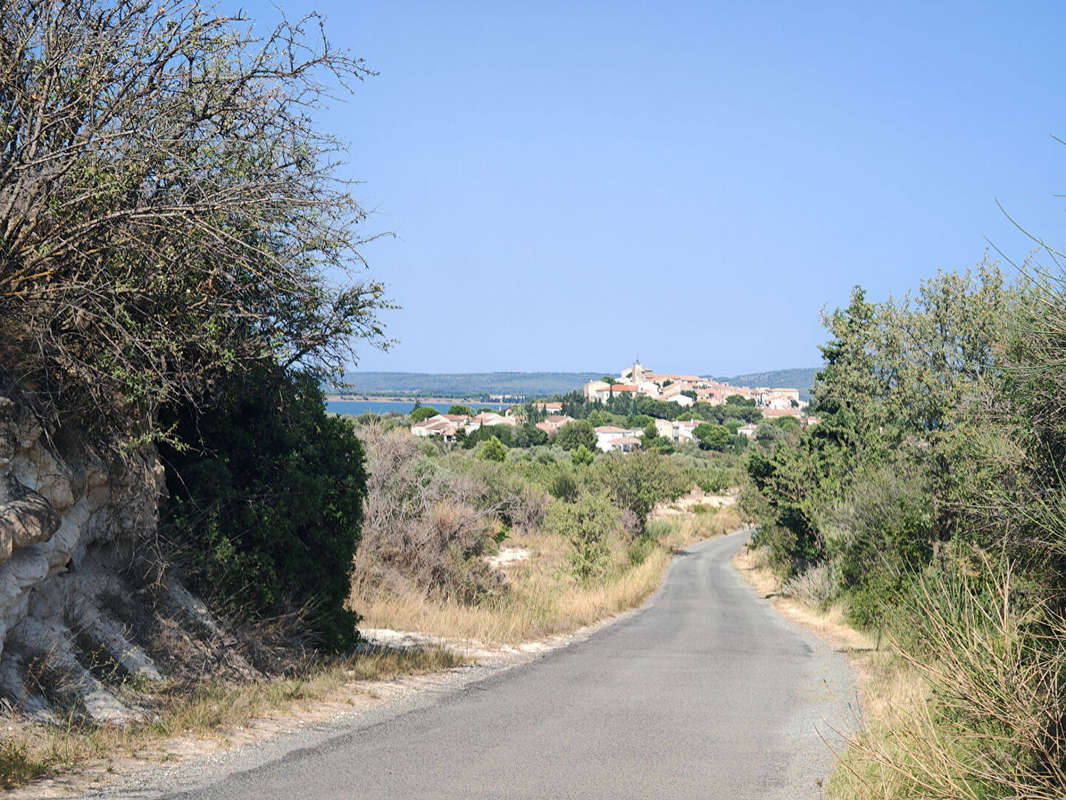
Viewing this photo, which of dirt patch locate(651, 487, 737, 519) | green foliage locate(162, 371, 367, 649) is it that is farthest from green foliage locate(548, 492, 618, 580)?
dirt patch locate(651, 487, 737, 519)

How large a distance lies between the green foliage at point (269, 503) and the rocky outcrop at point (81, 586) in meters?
0.62

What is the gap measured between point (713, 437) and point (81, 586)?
15123 cm

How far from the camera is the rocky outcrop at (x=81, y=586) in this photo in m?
7.43

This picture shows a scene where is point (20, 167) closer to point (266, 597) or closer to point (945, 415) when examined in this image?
point (266, 597)

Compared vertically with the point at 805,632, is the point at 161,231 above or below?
above

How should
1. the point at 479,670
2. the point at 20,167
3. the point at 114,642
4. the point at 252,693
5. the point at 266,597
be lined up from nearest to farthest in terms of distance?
the point at 20,167, the point at 114,642, the point at 252,693, the point at 266,597, the point at 479,670

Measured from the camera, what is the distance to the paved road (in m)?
7.06

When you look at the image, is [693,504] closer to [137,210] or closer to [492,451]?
[492,451]

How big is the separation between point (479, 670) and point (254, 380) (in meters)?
5.29

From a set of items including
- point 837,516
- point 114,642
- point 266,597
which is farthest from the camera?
point 837,516

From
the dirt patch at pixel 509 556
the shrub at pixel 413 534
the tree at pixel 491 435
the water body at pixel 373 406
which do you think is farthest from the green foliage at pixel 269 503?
the tree at pixel 491 435

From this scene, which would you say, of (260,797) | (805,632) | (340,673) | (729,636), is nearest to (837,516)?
(805,632)

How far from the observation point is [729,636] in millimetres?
20594

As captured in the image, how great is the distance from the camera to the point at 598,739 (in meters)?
8.90
